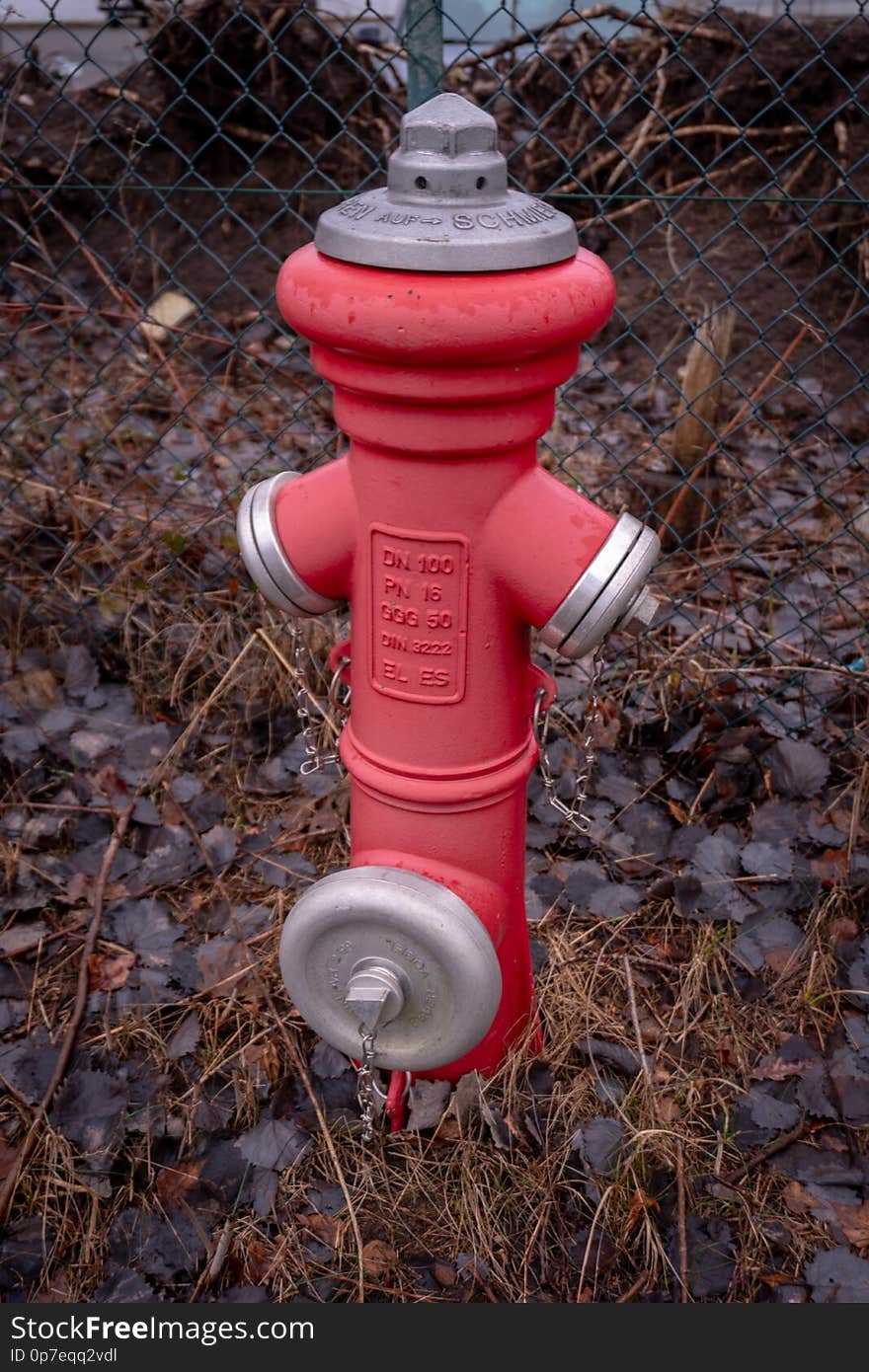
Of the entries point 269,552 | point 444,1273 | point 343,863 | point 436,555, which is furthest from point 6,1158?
point 436,555

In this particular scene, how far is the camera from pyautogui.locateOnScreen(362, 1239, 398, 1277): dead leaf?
62.4 inches

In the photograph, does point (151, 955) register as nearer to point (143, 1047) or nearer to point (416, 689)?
point (143, 1047)

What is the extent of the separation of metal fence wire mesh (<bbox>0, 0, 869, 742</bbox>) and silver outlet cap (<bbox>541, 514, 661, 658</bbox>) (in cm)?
103

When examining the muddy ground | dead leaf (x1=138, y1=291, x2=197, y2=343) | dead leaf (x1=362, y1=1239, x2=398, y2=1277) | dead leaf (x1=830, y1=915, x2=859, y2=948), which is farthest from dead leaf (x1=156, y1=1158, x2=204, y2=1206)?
dead leaf (x1=138, y1=291, x2=197, y2=343)

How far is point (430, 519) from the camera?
4.44 feet

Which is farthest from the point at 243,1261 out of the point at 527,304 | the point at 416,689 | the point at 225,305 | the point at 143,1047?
the point at 225,305

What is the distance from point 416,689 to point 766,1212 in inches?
36.5

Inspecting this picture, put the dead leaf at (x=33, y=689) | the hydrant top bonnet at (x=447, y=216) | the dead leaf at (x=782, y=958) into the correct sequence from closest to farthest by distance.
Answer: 1. the hydrant top bonnet at (x=447, y=216)
2. the dead leaf at (x=782, y=958)
3. the dead leaf at (x=33, y=689)

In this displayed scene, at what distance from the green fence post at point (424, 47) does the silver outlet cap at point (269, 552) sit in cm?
82

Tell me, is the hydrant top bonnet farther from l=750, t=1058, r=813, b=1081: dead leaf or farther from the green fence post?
l=750, t=1058, r=813, b=1081: dead leaf

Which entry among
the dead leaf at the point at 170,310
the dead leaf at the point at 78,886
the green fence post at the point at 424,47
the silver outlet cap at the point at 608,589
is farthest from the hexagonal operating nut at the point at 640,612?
the dead leaf at the point at 170,310

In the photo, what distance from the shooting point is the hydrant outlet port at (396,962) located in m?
1.47

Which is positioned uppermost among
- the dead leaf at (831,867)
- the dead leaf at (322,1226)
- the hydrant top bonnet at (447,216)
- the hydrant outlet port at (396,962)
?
the hydrant top bonnet at (447,216)

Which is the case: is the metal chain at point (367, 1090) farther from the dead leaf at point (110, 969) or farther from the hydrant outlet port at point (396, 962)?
the dead leaf at point (110, 969)
